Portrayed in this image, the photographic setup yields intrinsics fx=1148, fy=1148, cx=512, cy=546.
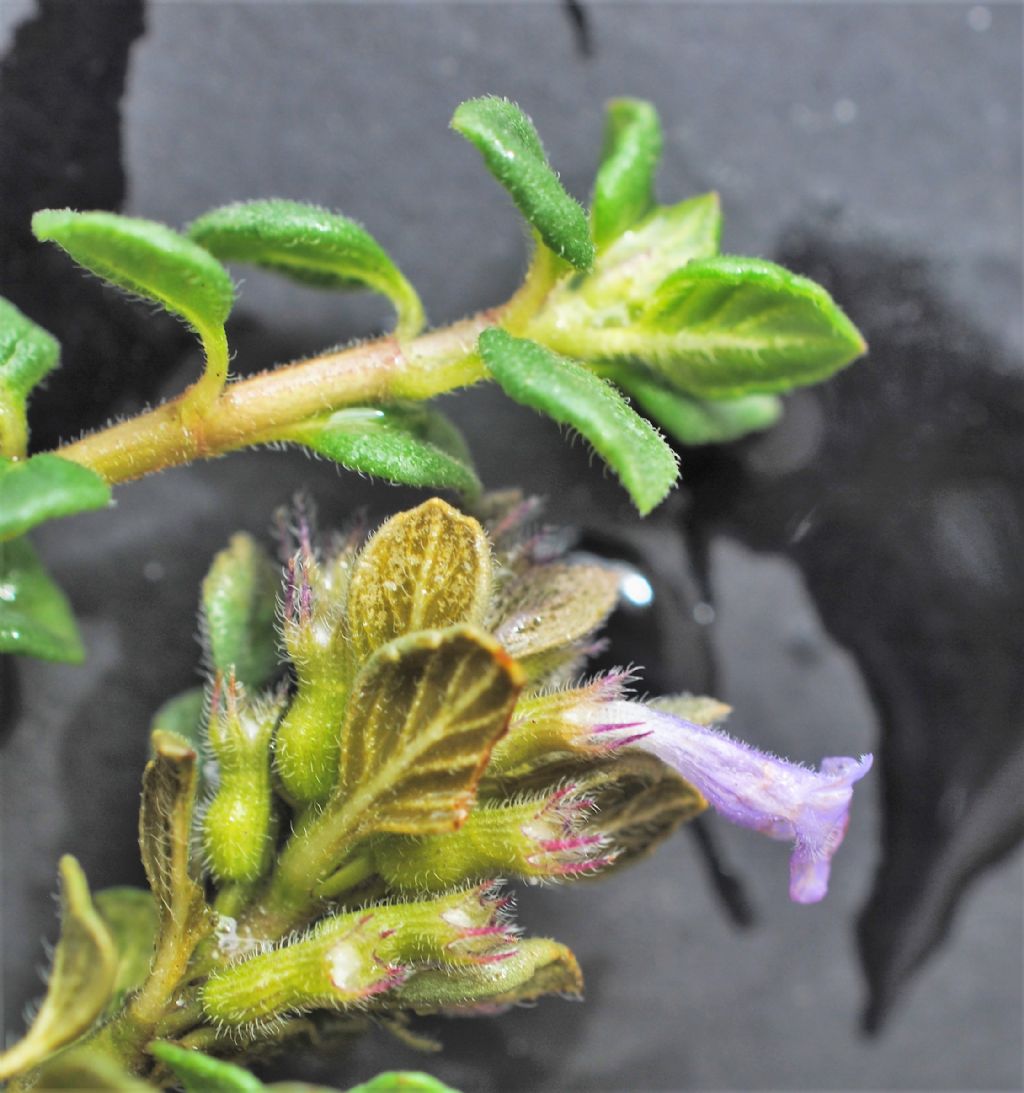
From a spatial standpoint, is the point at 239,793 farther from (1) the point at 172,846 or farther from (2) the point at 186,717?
(2) the point at 186,717

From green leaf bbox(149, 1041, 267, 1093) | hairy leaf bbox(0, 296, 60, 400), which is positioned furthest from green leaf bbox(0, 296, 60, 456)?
green leaf bbox(149, 1041, 267, 1093)

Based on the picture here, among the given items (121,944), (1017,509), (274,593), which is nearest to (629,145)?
(274,593)

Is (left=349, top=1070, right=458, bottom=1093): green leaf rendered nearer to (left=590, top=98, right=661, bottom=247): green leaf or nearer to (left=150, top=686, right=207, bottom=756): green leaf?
(left=150, top=686, right=207, bottom=756): green leaf

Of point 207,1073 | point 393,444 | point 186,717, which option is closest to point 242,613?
point 186,717

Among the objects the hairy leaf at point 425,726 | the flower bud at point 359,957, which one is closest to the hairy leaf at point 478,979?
the flower bud at point 359,957

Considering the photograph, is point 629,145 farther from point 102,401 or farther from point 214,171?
point 102,401
